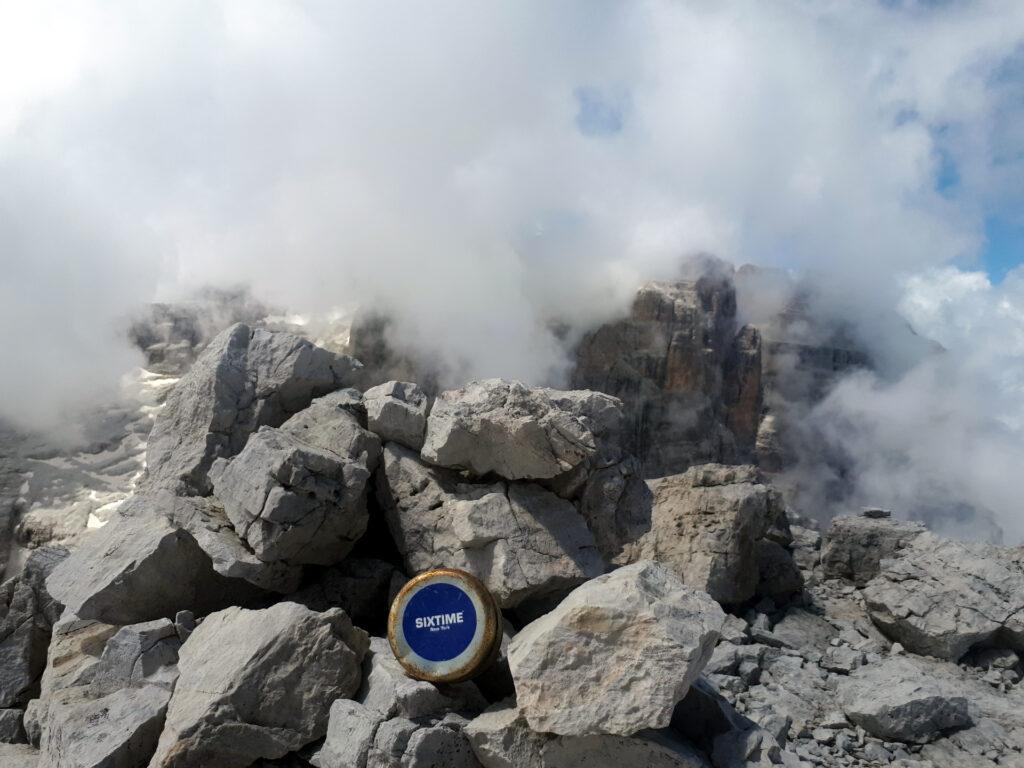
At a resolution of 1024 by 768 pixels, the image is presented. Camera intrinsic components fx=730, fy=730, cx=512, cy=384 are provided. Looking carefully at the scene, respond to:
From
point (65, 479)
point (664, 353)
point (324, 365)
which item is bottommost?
point (65, 479)

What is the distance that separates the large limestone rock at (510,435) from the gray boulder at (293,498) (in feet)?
2.47

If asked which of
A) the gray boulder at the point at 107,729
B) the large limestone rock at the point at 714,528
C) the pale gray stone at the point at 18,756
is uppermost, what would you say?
the large limestone rock at the point at 714,528

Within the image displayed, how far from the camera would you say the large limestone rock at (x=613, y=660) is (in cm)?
399

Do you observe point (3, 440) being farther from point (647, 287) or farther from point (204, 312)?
point (647, 287)

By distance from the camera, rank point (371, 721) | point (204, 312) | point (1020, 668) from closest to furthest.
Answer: point (371, 721) → point (1020, 668) → point (204, 312)

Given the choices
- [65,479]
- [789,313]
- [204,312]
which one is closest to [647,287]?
[204,312]

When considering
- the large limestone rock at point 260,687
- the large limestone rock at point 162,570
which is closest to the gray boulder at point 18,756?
the large limestone rock at point 162,570

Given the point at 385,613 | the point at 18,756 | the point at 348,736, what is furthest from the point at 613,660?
the point at 18,756

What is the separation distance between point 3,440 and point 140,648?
21.6 metres

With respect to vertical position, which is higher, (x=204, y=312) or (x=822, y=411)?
(x=822, y=411)

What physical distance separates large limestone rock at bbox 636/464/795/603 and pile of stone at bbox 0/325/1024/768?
0.73 m

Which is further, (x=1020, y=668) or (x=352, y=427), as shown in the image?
(x=1020, y=668)

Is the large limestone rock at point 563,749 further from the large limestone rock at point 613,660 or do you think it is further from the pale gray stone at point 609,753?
the large limestone rock at point 613,660

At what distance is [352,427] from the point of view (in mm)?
6328
